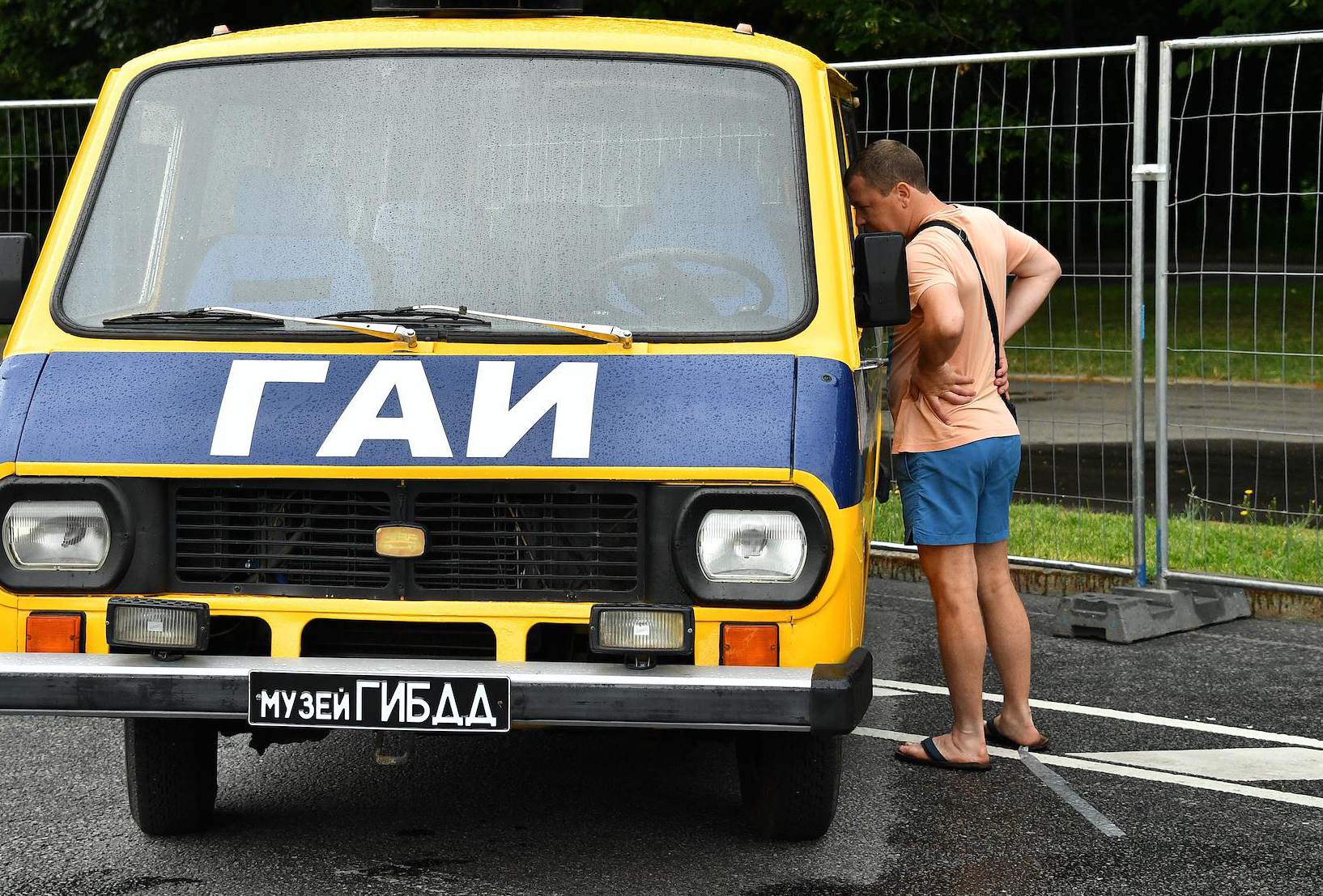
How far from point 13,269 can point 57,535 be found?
96 cm

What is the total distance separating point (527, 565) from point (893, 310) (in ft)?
3.83

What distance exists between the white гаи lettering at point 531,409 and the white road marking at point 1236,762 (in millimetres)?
2405

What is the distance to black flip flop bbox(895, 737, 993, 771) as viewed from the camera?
5.53 metres

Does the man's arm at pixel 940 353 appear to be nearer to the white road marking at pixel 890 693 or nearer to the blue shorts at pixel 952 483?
the blue shorts at pixel 952 483

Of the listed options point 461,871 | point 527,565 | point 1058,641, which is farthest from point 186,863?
point 1058,641

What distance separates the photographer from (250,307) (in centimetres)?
457

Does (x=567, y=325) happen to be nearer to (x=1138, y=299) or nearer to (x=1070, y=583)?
(x=1138, y=299)

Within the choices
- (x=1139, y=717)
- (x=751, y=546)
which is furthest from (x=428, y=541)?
(x=1139, y=717)

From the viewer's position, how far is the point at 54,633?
166 inches

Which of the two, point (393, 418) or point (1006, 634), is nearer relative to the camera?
point (393, 418)

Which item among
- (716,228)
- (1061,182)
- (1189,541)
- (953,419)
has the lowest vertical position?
(1189,541)

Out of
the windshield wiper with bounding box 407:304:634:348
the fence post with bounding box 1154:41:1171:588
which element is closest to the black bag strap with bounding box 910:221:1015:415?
the windshield wiper with bounding box 407:304:634:348

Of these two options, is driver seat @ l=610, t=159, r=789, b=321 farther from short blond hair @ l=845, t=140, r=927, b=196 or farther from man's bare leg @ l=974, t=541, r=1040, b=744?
man's bare leg @ l=974, t=541, r=1040, b=744

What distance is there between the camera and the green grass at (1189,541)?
8219 millimetres
